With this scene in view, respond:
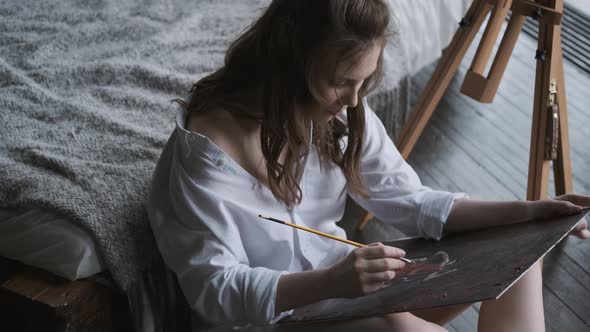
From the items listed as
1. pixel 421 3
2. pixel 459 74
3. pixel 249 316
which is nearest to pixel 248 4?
pixel 421 3

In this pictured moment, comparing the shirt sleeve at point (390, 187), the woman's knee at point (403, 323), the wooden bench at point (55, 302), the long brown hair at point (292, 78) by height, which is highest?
the long brown hair at point (292, 78)

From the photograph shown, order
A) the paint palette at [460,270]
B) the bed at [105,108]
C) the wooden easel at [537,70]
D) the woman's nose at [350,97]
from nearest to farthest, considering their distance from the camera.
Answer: the paint palette at [460,270] < the woman's nose at [350,97] < the bed at [105,108] < the wooden easel at [537,70]

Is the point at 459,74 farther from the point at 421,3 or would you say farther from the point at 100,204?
the point at 100,204

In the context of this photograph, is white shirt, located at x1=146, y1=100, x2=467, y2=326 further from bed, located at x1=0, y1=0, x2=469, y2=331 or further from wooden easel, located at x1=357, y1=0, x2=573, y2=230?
wooden easel, located at x1=357, y1=0, x2=573, y2=230

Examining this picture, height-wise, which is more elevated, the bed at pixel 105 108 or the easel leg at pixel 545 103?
the easel leg at pixel 545 103

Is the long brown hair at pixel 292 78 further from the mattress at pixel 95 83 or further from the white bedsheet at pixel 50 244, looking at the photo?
the white bedsheet at pixel 50 244

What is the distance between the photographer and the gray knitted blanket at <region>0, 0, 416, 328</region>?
4.56 ft

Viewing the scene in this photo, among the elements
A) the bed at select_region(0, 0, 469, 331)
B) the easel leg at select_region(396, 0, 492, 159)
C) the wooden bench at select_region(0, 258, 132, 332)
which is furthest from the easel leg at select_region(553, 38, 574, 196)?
the wooden bench at select_region(0, 258, 132, 332)

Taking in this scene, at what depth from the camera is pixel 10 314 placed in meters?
1.43

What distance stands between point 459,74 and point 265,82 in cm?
186

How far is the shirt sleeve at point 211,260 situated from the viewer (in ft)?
3.73

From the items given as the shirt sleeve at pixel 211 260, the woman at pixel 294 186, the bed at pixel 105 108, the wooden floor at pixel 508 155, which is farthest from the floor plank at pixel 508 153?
the shirt sleeve at pixel 211 260

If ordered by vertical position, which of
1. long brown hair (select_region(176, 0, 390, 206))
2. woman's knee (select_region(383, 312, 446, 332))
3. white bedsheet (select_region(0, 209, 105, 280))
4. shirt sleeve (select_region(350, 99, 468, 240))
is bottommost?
white bedsheet (select_region(0, 209, 105, 280))

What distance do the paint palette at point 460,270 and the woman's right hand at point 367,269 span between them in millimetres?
62
